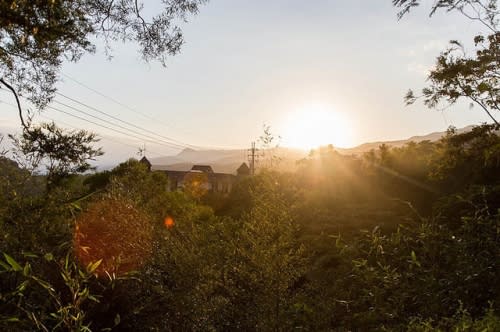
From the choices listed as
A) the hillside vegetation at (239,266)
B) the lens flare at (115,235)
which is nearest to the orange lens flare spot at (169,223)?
the hillside vegetation at (239,266)

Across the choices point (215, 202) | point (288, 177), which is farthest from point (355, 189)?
point (288, 177)

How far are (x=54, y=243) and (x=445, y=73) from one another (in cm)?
1397

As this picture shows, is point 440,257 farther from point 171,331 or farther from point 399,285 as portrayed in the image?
point 171,331

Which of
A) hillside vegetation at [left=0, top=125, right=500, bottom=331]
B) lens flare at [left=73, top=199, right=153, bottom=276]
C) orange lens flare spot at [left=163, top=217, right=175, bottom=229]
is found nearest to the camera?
hillside vegetation at [left=0, top=125, right=500, bottom=331]

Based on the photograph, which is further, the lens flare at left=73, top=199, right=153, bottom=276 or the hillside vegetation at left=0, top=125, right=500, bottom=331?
the lens flare at left=73, top=199, right=153, bottom=276

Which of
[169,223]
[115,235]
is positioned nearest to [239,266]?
[115,235]

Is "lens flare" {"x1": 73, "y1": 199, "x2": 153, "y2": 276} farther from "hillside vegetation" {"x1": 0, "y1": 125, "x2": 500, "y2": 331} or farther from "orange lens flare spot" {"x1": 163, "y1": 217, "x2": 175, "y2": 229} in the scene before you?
"orange lens flare spot" {"x1": 163, "y1": 217, "x2": 175, "y2": 229}

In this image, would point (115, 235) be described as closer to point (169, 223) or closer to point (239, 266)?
point (239, 266)

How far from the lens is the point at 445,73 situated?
14.4 meters

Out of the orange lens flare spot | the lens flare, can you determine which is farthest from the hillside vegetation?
the orange lens flare spot

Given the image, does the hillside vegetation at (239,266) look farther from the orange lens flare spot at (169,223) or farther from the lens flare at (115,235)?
the orange lens flare spot at (169,223)

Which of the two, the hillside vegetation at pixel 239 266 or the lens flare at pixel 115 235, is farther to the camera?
the lens flare at pixel 115 235

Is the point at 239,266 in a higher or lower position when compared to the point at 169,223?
lower

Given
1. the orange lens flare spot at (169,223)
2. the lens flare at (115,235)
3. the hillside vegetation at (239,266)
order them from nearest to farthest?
1. the hillside vegetation at (239,266)
2. the lens flare at (115,235)
3. the orange lens flare spot at (169,223)
